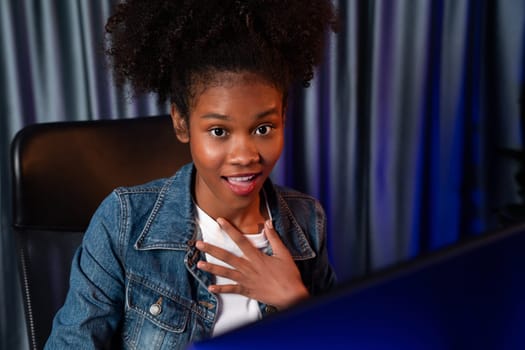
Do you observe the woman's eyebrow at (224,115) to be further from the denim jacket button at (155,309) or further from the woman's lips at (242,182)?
the denim jacket button at (155,309)

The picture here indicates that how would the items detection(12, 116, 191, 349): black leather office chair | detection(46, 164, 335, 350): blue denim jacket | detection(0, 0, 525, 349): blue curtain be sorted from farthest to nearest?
detection(0, 0, 525, 349): blue curtain
detection(12, 116, 191, 349): black leather office chair
detection(46, 164, 335, 350): blue denim jacket

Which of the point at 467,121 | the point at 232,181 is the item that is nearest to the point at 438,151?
the point at 467,121

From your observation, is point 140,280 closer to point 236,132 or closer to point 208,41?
point 236,132

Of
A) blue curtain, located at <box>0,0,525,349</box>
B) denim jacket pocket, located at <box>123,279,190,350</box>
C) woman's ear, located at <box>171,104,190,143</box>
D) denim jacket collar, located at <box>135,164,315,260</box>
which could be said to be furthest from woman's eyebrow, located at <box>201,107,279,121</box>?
blue curtain, located at <box>0,0,525,349</box>

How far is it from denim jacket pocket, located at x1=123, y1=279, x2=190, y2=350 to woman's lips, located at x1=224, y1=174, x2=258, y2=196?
0.80 feet

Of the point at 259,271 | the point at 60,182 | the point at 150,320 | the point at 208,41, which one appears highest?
the point at 208,41

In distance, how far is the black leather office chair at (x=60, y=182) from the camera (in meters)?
1.11

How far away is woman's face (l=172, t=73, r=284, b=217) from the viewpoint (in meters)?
0.85

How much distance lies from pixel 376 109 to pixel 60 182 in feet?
3.85

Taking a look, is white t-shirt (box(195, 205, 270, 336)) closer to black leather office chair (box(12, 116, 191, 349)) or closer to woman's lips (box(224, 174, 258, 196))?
woman's lips (box(224, 174, 258, 196))

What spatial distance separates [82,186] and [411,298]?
1.01 metres

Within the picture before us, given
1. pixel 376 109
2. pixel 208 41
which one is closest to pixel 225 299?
pixel 208 41

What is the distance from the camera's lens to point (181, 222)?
1002mm

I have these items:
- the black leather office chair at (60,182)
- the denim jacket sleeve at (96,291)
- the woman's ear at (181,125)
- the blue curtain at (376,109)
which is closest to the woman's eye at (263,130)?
the woman's ear at (181,125)
